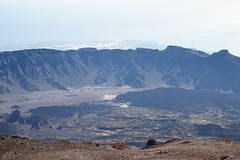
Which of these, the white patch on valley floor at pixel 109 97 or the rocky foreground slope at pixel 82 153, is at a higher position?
the rocky foreground slope at pixel 82 153

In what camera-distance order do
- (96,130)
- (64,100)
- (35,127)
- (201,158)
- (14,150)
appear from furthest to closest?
(64,100) → (35,127) → (96,130) → (14,150) → (201,158)

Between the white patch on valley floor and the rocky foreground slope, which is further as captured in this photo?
the white patch on valley floor

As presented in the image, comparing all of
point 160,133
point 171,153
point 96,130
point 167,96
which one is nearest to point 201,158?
point 171,153

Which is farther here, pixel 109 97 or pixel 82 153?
pixel 109 97

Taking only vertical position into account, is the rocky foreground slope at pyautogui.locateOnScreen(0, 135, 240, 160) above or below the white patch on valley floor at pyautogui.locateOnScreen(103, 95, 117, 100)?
above

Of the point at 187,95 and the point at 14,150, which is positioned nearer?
the point at 14,150

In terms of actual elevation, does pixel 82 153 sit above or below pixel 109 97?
above

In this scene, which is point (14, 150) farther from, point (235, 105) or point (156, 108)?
point (235, 105)

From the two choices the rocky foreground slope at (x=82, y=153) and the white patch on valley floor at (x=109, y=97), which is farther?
the white patch on valley floor at (x=109, y=97)

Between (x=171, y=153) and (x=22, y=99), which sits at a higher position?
(x=171, y=153)

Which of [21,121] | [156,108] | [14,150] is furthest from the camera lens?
[156,108]
